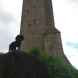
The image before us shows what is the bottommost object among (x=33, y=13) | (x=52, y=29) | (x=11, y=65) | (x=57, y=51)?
(x=11, y=65)

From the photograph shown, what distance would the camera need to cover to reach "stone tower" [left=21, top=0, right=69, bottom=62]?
42.5 metres

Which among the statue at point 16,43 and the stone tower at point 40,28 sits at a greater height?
the stone tower at point 40,28

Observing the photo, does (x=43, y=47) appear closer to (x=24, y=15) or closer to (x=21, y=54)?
(x=24, y=15)

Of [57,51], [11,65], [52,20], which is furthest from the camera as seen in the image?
[52,20]

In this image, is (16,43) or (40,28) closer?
(16,43)

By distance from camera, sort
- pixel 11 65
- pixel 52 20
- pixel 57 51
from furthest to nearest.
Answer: pixel 52 20, pixel 57 51, pixel 11 65

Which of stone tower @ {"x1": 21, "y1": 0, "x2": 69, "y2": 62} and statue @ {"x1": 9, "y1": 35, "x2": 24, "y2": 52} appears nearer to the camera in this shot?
statue @ {"x1": 9, "y1": 35, "x2": 24, "y2": 52}

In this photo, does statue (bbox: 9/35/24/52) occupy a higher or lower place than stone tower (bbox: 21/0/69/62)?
lower

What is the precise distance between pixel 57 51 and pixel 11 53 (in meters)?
35.8

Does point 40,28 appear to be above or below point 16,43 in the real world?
above

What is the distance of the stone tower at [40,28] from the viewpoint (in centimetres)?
4250

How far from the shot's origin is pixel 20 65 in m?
6.25

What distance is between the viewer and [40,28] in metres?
44.6

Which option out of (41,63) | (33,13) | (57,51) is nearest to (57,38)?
(57,51)
